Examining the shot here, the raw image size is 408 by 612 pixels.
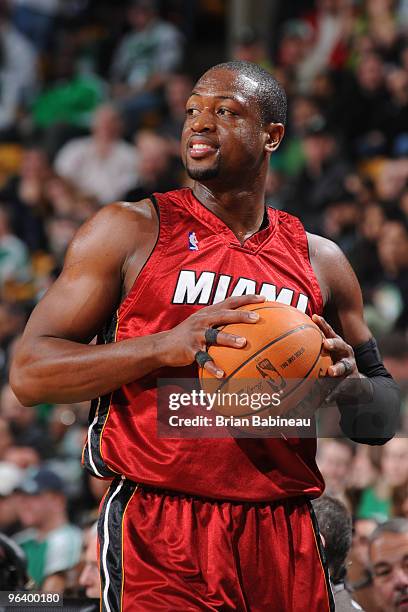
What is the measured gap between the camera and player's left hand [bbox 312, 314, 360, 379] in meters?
2.69

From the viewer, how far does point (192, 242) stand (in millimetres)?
2926

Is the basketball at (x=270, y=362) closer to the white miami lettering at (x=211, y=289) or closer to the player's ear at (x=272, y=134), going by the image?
the white miami lettering at (x=211, y=289)

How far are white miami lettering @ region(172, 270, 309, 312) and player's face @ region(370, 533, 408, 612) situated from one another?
1.44 metres

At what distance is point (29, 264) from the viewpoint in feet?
32.0

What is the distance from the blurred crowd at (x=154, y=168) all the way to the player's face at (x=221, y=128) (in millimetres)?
1293

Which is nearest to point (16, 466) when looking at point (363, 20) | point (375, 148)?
point (375, 148)

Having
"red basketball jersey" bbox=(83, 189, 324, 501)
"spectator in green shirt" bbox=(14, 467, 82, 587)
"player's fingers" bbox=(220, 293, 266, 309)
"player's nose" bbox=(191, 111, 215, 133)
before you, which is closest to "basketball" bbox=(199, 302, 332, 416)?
"player's fingers" bbox=(220, 293, 266, 309)

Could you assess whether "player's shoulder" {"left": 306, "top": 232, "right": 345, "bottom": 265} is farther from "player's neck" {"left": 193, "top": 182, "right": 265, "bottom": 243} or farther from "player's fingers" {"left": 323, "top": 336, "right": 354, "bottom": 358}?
"player's fingers" {"left": 323, "top": 336, "right": 354, "bottom": 358}

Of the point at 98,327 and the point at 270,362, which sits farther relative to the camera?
the point at 98,327

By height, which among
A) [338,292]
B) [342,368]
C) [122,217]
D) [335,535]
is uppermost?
[122,217]

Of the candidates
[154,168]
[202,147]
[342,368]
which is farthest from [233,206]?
[154,168]

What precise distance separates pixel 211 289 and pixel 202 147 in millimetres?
410

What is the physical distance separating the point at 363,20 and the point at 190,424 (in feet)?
25.0

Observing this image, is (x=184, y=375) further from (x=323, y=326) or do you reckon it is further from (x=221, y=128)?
(x=221, y=128)
